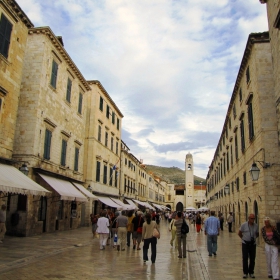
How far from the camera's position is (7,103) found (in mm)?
14555

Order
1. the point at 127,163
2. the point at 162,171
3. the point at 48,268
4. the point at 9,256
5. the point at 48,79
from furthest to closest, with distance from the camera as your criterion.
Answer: the point at 162,171
the point at 127,163
the point at 48,79
the point at 9,256
the point at 48,268

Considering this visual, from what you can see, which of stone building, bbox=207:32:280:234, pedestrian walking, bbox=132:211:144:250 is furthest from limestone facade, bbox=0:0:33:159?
stone building, bbox=207:32:280:234

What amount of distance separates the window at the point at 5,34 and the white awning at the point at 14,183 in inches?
204

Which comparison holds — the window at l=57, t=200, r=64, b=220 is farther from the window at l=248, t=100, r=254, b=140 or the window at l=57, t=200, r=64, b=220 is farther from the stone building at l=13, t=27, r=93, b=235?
the window at l=248, t=100, r=254, b=140

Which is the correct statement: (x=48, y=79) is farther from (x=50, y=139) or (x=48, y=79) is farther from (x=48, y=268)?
(x=48, y=268)

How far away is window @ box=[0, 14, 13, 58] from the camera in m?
14.1

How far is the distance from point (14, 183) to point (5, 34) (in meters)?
7.02

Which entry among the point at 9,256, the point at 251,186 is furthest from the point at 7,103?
the point at 251,186

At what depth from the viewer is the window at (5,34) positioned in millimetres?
14062

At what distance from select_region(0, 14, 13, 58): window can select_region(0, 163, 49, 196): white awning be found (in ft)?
17.0

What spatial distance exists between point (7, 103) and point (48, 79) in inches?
197

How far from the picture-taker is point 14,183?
12.0m

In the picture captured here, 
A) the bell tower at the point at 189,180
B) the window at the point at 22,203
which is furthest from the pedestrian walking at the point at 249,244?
the bell tower at the point at 189,180

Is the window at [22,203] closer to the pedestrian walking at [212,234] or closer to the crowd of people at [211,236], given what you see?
the crowd of people at [211,236]
